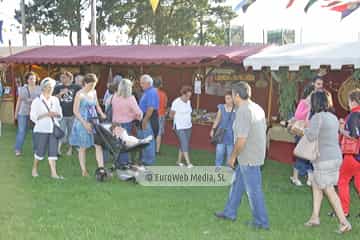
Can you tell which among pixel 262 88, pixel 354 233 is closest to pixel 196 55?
pixel 262 88

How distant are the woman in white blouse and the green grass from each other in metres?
0.45

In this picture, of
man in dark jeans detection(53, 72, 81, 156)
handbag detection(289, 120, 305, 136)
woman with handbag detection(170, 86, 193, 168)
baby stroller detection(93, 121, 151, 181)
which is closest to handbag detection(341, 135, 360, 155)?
handbag detection(289, 120, 305, 136)

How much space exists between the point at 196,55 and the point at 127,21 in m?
24.3

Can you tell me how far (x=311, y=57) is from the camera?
842 centimetres

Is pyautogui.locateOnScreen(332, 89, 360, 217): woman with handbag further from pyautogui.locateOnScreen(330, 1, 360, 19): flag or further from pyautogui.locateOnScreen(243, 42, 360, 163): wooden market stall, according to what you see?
pyautogui.locateOnScreen(330, 1, 360, 19): flag

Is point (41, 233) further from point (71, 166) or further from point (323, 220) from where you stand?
point (71, 166)

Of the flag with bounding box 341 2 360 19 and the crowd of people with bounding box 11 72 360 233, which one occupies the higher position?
the flag with bounding box 341 2 360 19

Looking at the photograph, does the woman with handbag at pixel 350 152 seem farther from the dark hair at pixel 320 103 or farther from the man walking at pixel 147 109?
the man walking at pixel 147 109

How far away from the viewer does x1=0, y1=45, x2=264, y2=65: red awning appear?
10.9m

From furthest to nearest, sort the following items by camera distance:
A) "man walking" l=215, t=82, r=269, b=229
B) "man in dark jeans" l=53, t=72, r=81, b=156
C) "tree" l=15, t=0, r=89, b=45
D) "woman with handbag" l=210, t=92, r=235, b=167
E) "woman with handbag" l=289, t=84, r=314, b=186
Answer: "tree" l=15, t=0, r=89, b=45, "man in dark jeans" l=53, t=72, r=81, b=156, "woman with handbag" l=210, t=92, r=235, b=167, "woman with handbag" l=289, t=84, r=314, b=186, "man walking" l=215, t=82, r=269, b=229

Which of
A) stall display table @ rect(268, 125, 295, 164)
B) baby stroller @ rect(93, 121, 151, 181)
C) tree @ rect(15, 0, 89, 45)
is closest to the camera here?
baby stroller @ rect(93, 121, 151, 181)

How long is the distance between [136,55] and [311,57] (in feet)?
17.8

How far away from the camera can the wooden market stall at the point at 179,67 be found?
11422mm

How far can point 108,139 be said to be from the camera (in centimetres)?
A: 776
